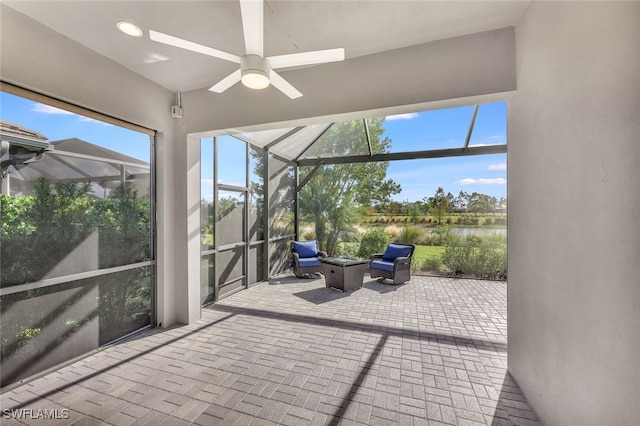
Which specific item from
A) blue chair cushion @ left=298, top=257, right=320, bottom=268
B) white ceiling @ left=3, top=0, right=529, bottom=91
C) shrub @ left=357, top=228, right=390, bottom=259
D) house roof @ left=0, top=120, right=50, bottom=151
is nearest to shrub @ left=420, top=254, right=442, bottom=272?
shrub @ left=357, top=228, right=390, bottom=259

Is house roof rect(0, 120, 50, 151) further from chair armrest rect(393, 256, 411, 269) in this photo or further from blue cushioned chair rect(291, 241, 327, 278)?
chair armrest rect(393, 256, 411, 269)

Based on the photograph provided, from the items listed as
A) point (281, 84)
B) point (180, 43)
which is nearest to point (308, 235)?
point (281, 84)

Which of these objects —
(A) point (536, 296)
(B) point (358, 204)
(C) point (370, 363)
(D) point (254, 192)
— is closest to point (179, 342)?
(C) point (370, 363)

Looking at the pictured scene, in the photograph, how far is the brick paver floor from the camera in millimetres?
2127

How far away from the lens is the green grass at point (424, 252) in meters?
7.30

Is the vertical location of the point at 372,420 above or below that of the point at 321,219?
below

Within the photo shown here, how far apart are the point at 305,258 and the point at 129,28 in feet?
17.4

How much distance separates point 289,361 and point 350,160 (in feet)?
18.0

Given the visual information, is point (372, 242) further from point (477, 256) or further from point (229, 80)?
point (229, 80)

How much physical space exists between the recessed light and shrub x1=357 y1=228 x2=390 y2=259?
6733 millimetres

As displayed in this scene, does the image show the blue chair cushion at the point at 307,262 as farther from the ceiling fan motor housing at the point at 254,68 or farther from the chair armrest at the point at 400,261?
the ceiling fan motor housing at the point at 254,68

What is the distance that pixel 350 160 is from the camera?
23.9ft

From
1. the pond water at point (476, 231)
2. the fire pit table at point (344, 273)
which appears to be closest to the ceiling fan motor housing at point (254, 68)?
the fire pit table at point (344, 273)

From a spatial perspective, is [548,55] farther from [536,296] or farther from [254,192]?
[254,192]
